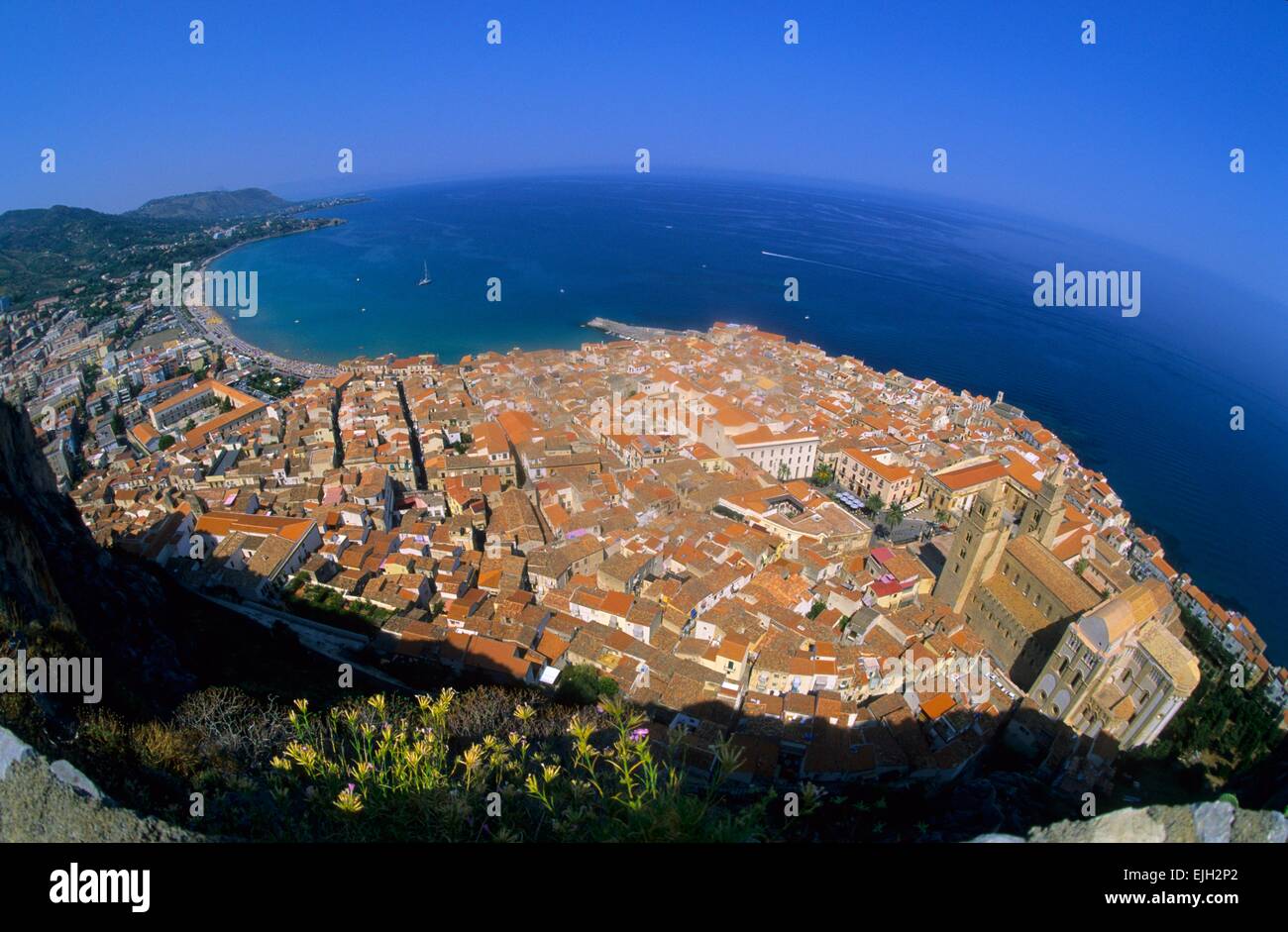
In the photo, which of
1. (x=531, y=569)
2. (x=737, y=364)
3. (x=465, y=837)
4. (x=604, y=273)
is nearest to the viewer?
(x=465, y=837)

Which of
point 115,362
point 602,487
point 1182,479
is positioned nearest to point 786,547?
point 602,487

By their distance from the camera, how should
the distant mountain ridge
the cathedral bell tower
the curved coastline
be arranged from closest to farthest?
1. the cathedral bell tower
2. the curved coastline
3. the distant mountain ridge

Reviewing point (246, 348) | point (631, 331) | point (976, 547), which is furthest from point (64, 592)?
point (631, 331)

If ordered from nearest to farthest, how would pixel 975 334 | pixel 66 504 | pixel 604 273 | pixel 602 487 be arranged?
pixel 66 504 < pixel 602 487 < pixel 975 334 < pixel 604 273

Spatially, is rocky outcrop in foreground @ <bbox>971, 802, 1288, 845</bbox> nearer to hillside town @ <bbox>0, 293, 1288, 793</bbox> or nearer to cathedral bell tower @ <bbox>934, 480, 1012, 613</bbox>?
hillside town @ <bbox>0, 293, 1288, 793</bbox>

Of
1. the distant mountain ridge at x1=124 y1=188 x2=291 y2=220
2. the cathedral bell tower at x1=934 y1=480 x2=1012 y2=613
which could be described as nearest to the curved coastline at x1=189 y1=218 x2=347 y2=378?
the cathedral bell tower at x1=934 y1=480 x2=1012 y2=613

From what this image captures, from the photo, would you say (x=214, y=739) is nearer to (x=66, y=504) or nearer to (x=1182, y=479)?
(x=66, y=504)

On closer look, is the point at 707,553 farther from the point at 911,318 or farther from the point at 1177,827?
the point at 911,318

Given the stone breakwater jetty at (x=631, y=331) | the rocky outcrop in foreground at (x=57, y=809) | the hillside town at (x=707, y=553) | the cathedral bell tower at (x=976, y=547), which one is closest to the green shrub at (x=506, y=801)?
Result: the rocky outcrop in foreground at (x=57, y=809)

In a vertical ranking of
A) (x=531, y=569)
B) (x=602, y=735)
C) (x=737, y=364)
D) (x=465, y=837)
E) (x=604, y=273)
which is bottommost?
(x=602, y=735)
